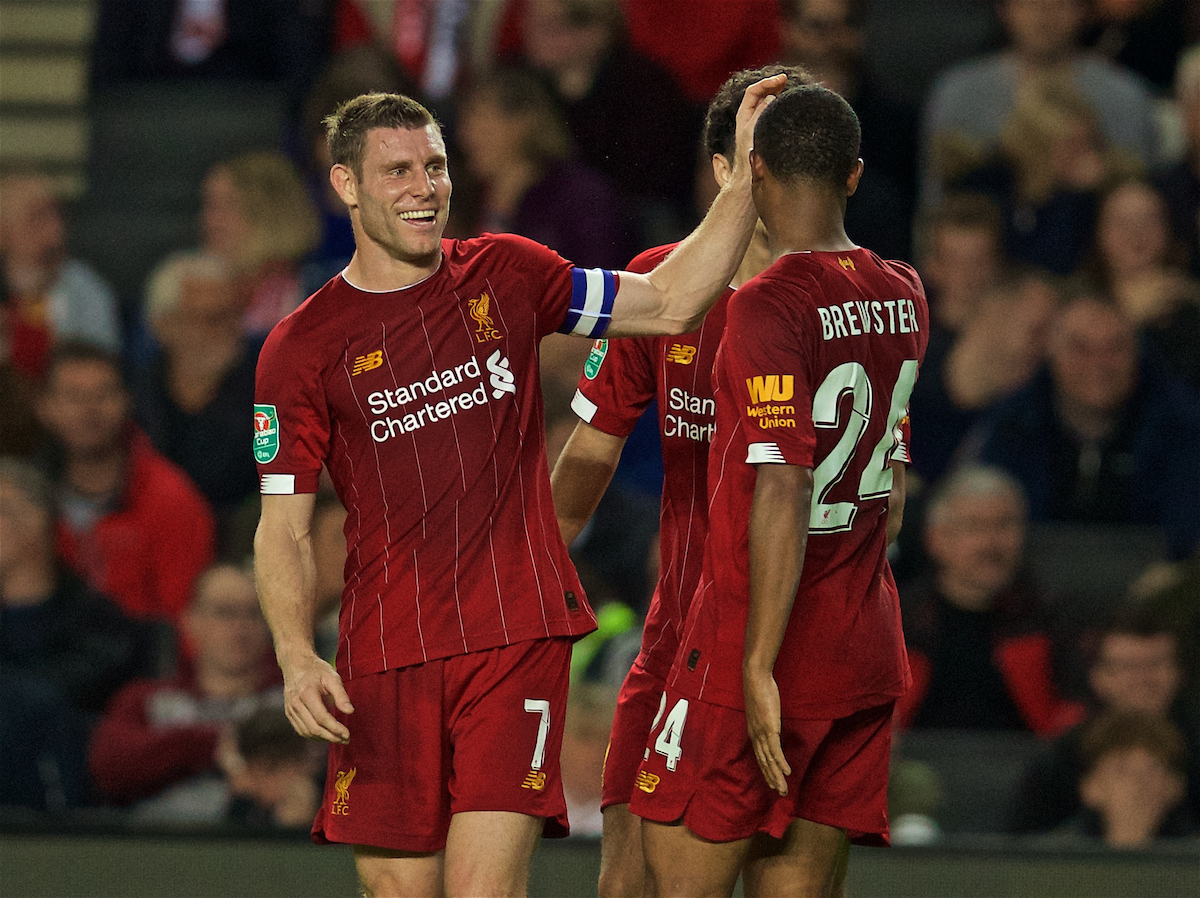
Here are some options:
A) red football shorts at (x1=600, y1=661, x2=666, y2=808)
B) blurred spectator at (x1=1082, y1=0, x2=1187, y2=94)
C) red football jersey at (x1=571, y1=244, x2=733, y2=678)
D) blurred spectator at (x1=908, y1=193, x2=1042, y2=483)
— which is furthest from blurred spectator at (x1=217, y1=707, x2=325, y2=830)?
blurred spectator at (x1=1082, y1=0, x2=1187, y2=94)

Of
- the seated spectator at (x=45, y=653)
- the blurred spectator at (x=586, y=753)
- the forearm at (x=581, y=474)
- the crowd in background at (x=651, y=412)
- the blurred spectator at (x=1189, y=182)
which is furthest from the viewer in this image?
the blurred spectator at (x=1189, y=182)

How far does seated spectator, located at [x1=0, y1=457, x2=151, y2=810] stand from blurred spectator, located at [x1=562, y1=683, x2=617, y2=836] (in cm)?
173

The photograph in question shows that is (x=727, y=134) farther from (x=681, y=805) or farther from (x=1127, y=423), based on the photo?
(x=1127, y=423)

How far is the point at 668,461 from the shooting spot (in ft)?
13.8

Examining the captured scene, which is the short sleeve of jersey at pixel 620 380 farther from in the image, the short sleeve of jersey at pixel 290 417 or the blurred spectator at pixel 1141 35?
the blurred spectator at pixel 1141 35

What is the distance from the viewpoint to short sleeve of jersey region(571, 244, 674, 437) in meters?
4.33

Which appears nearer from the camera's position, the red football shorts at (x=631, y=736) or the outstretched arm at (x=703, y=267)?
the outstretched arm at (x=703, y=267)

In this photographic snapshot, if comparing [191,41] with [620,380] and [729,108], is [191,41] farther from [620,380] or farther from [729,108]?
[729,108]

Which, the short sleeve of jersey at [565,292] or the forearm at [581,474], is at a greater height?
the short sleeve of jersey at [565,292]

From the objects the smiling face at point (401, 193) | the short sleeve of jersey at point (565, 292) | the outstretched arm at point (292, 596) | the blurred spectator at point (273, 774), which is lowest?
the blurred spectator at point (273, 774)

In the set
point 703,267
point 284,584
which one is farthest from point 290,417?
point 703,267

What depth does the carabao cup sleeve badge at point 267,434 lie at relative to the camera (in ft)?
12.7

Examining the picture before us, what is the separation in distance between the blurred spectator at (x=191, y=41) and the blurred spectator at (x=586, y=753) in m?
3.83

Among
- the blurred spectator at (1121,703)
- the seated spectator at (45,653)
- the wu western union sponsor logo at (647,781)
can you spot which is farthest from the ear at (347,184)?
the blurred spectator at (1121,703)
